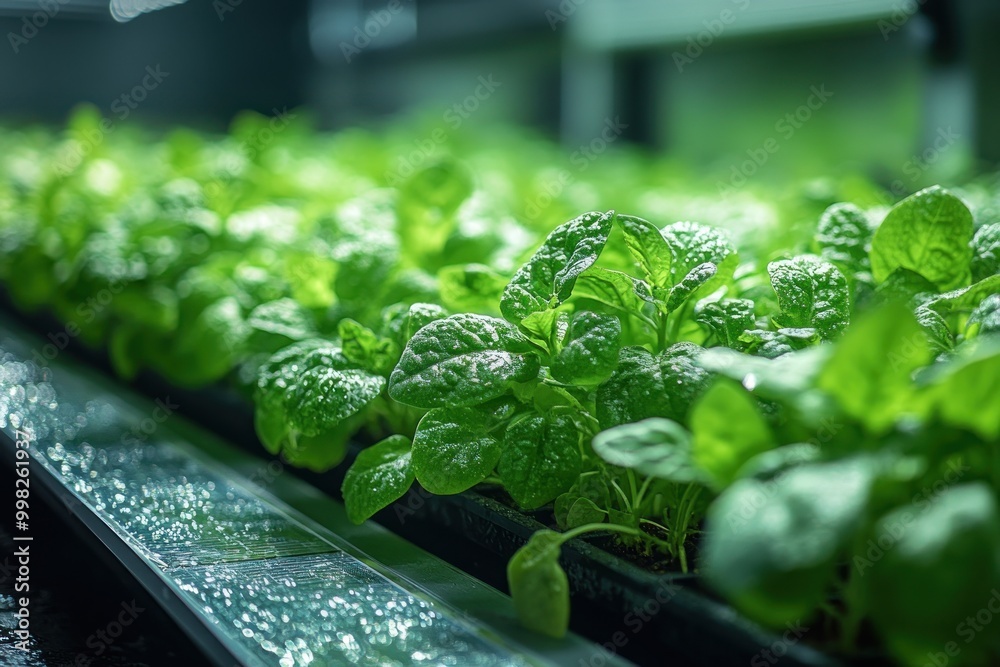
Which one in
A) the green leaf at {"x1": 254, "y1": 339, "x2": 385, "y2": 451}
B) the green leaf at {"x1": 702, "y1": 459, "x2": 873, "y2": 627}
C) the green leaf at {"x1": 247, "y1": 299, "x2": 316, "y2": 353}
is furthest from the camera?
the green leaf at {"x1": 247, "y1": 299, "x2": 316, "y2": 353}

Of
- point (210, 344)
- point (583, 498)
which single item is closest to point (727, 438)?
point (583, 498)

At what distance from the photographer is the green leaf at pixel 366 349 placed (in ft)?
3.19

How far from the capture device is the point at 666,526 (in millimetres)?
830

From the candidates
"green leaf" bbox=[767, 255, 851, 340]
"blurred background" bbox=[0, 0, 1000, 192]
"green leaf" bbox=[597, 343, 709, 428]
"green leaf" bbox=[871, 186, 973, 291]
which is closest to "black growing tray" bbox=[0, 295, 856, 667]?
"green leaf" bbox=[597, 343, 709, 428]

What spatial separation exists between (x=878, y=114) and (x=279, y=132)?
66.9 inches

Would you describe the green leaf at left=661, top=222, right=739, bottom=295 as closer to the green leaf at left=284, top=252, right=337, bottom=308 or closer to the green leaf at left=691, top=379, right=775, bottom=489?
the green leaf at left=691, top=379, right=775, bottom=489

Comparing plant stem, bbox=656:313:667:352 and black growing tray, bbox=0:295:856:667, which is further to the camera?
plant stem, bbox=656:313:667:352

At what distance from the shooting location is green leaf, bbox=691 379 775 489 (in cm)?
58

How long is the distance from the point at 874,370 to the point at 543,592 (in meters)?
0.29

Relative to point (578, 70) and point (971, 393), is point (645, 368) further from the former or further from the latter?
point (578, 70)

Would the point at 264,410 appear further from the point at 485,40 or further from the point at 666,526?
the point at 485,40

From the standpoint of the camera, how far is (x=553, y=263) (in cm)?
83

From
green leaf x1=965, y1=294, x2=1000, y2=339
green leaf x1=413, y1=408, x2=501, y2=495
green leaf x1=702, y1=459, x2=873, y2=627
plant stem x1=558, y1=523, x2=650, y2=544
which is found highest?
green leaf x1=965, y1=294, x2=1000, y2=339

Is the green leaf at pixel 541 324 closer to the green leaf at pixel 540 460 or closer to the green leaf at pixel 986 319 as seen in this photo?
the green leaf at pixel 540 460
